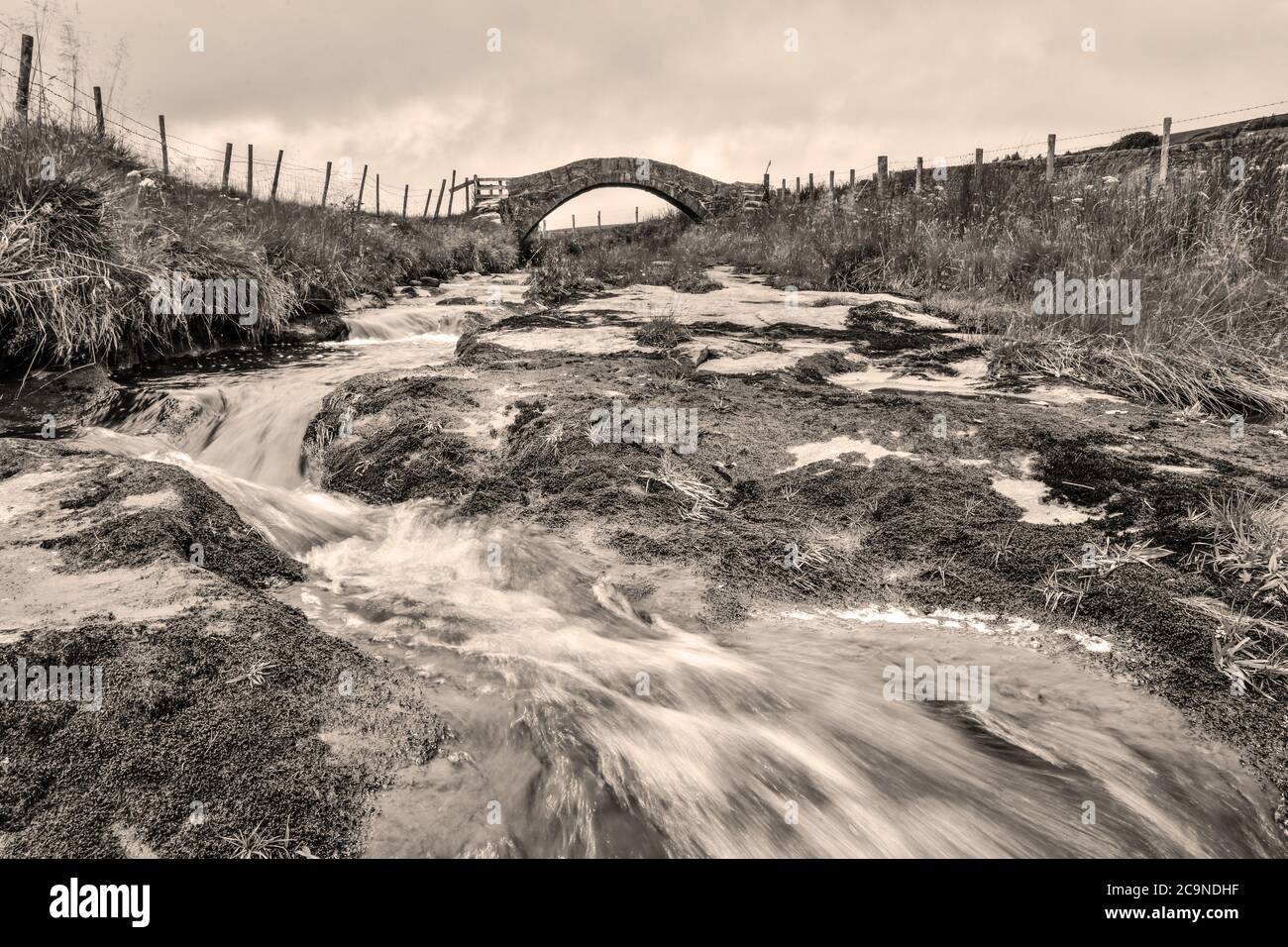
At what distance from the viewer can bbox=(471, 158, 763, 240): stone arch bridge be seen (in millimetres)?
24031

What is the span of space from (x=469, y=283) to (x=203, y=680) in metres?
13.0

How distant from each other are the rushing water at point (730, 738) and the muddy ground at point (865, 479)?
0.14m

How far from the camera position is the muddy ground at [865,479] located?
2.09 metres

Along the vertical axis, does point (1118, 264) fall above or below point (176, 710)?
above

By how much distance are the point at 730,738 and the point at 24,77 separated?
998cm

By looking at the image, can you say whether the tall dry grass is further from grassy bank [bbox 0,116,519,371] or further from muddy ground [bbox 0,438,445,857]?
grassy bank [bbox 0,116,519,371]

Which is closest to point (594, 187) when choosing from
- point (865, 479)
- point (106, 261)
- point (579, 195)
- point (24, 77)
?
point (579, 195)

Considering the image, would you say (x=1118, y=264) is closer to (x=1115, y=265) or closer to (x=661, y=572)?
(x=1115, y=265)

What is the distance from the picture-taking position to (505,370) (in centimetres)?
465

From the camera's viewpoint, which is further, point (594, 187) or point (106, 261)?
point (594, 187)

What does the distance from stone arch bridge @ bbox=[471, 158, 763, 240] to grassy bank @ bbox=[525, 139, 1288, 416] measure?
16341mm

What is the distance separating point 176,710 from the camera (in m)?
1.52

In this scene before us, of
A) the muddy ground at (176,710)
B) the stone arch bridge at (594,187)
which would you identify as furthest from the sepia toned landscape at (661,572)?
the stone arch bridge at (594,187)

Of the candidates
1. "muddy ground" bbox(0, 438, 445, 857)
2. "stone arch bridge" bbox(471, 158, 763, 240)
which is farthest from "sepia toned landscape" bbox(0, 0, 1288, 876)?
"stone arch bridge" bbox(471, 158, 763, 240)
